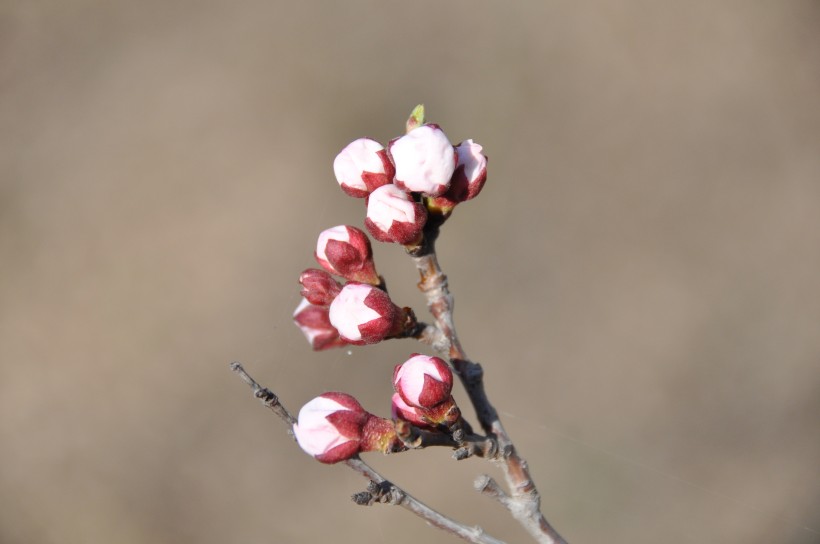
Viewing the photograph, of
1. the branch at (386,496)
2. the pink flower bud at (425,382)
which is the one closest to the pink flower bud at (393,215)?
the pink flower bud at (425,382)

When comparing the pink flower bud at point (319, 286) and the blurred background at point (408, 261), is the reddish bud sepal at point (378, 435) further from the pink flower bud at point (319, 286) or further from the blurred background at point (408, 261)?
the blurred background at point (408, 261)

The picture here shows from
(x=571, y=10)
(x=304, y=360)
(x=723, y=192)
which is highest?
(x=571, y=10)

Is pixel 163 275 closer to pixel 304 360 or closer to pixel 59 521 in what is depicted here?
pixel 304 360

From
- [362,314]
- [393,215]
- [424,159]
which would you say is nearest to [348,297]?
[362,314]

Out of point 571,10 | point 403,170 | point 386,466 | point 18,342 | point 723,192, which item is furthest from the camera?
point 571,10

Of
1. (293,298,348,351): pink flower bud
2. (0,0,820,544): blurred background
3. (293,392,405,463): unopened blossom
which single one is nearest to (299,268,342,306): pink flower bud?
(293,298,348,351): pink flower bud

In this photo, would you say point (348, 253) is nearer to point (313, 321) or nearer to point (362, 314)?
point (362, 314)

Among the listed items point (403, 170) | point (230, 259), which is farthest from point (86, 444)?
point (403, 170)

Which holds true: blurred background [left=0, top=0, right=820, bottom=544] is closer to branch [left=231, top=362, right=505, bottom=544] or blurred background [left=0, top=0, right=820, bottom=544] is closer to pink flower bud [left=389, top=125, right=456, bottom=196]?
branch [left=231, top=362, right=505, bottom=544]
